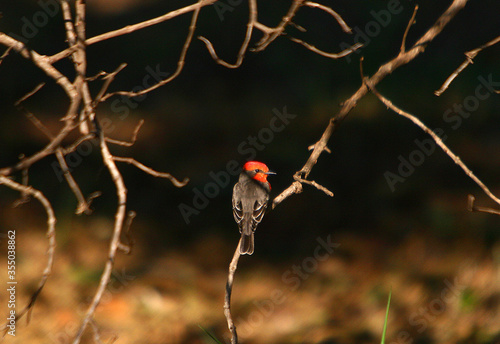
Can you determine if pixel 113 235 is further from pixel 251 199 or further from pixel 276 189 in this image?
pixel 276 189

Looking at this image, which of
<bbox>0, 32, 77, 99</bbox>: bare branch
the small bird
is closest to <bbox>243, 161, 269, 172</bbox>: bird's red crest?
the small bird

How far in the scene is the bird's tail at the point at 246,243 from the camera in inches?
184

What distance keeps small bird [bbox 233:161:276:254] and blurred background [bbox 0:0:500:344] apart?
125 cm

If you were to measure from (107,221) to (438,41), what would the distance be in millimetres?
5709

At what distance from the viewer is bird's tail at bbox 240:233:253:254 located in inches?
184

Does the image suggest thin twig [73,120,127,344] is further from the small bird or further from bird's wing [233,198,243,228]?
bird's wing [233,198,243,228]

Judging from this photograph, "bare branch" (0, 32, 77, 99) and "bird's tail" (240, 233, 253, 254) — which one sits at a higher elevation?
"bare branch" (0, 32, 77, 99)

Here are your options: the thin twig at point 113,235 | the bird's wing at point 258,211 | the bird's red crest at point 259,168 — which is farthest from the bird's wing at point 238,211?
the thin twig at point 113,235

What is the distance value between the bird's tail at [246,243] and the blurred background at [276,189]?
3.86 ft

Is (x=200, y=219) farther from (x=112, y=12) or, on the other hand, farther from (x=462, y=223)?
(x=112, y=12)

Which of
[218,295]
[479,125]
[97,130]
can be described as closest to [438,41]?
[479,125]

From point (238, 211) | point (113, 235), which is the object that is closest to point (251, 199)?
point (238, 211)

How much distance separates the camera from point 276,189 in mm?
6812

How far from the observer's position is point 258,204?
5.09m
